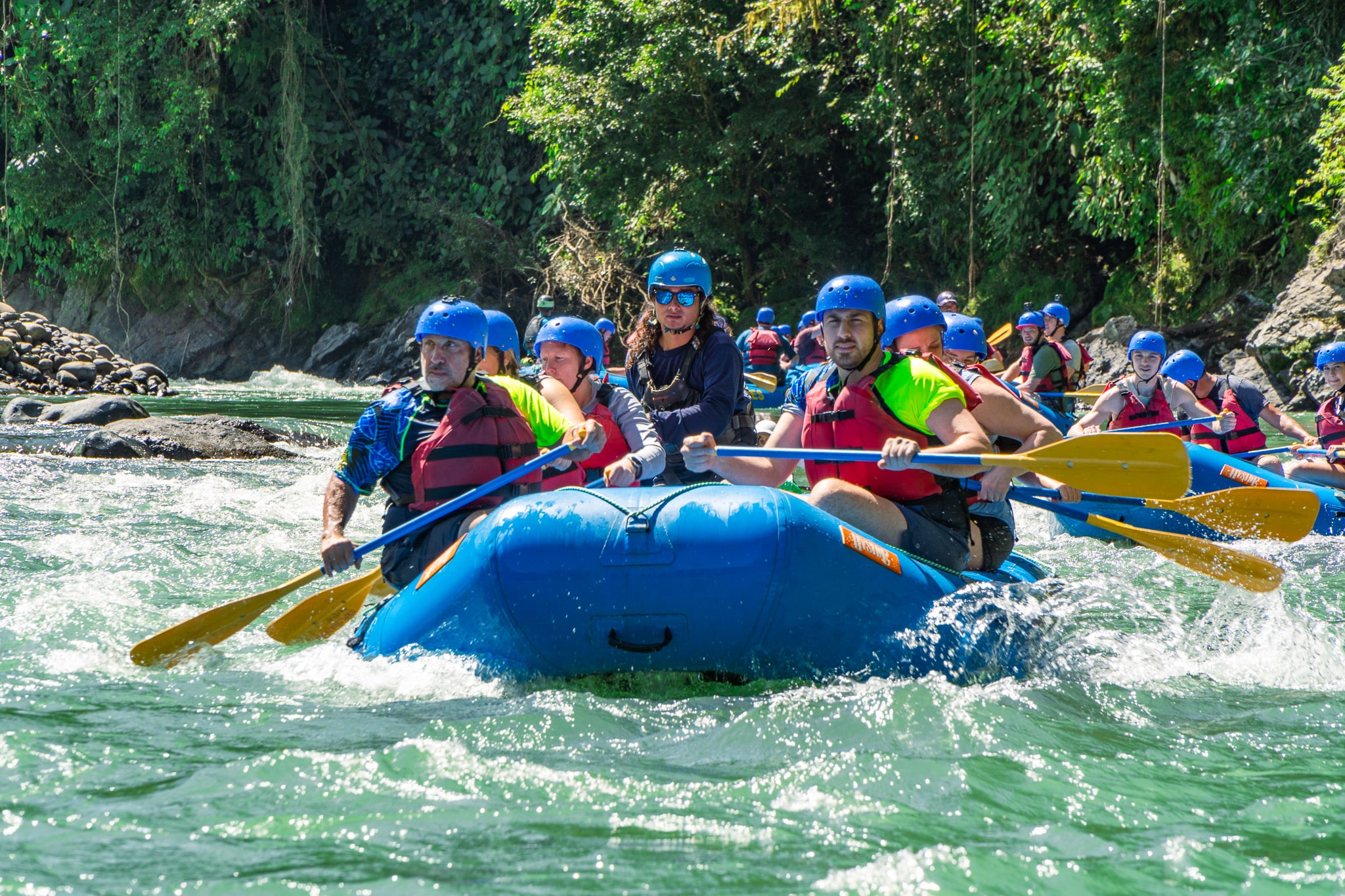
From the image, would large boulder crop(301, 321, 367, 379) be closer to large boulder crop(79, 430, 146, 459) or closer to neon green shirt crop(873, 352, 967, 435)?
large boulder crop(79, 430, 146, 459)

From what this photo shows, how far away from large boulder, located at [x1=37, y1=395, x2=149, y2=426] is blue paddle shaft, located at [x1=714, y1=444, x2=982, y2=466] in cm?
988

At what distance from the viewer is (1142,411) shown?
8078mm

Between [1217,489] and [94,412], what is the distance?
1053 centimetres

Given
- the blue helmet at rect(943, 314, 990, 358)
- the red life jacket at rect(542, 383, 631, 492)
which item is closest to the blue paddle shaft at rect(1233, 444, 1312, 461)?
the blue helmet at rect(943, 314, 990, 358)

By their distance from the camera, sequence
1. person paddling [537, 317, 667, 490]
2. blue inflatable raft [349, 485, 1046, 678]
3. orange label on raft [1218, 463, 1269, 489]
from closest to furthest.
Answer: blue inflatable raft [349, 485, 1046, 678]
person paddling [537, 317, 667, 490]
orange label on raft [1218, 463, 1269, 489]

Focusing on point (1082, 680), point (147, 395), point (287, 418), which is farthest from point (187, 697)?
point (147, 395)

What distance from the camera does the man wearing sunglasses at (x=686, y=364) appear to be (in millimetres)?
5195

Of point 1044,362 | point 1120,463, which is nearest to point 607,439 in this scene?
point 1120,463

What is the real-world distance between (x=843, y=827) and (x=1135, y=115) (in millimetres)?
13861

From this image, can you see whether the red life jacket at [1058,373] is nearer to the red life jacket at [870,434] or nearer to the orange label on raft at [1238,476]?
the orange label on raft at [1238,476]

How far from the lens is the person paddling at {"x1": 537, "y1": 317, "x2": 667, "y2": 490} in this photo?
4980 millimetres

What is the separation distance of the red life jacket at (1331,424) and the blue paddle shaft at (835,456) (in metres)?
4.97

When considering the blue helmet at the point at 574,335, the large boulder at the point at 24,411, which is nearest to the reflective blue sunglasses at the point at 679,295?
the blue helmet at the point at 574,335

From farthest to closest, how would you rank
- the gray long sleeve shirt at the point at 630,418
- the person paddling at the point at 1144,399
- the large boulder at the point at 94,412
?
the large boulder at the point at 94,412, the person paddling at the point at 1144,399, the gray long sleeve shirt at the point at 630,418
